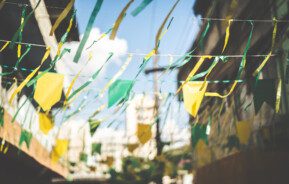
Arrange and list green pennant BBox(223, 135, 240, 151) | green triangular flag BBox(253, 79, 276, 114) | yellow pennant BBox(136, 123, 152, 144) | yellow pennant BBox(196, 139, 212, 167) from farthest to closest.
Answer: yellow pennant BBox(196, 139, 212, 167), yellow pennant BBox(136, 123, 152, 144), green pennant BBox(223, 135, 240, 151), green triangular flag BBox(253, 79, 276, 114)

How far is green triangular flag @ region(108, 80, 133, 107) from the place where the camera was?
4.74 meters

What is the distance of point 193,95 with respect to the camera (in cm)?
446

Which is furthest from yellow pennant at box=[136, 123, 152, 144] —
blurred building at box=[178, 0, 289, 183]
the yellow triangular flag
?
the yellow triangular flag

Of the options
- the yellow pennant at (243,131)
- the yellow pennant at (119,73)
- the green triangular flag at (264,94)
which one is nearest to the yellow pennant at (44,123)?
the yellow pennant at (119,73)

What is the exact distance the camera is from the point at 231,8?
13.4 ft

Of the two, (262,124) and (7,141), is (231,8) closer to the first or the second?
(262,124)

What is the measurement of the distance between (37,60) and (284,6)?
6.48 m

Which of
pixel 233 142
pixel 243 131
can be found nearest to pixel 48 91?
pixel 243 131

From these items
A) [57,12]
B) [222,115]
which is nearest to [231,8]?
[57,12]

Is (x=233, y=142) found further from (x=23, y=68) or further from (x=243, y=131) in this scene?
(x=23, y=68)

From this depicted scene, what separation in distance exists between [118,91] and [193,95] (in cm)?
109

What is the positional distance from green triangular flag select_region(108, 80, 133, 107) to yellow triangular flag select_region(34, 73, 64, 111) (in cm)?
73

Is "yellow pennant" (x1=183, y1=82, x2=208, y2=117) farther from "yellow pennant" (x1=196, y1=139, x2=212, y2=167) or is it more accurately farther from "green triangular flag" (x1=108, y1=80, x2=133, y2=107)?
"yellow pennant" (x1=196, y1=139, x2=212, y2=167)

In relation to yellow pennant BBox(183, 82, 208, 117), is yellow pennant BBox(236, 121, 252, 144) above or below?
below
